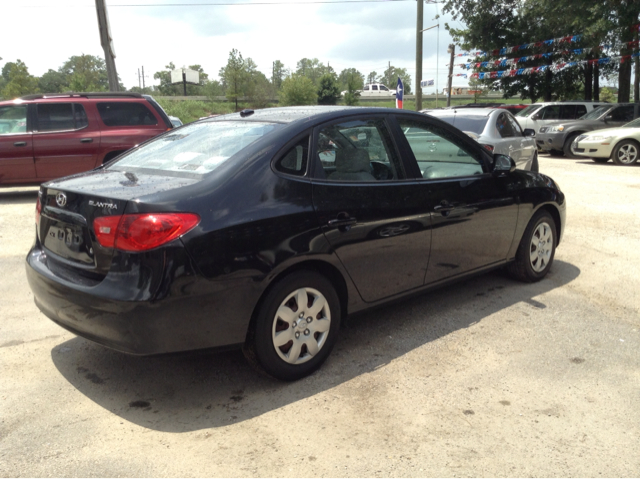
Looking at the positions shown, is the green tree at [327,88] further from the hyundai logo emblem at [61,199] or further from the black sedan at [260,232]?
the hyundai logo emblem at [61,199]

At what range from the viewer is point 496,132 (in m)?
9.98

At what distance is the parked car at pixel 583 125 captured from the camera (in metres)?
18.7

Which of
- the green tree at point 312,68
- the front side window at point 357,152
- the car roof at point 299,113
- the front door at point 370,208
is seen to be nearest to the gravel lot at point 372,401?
the front door at point 370,208

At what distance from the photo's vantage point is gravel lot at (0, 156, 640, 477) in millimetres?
2762

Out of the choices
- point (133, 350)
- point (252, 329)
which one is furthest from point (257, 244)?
point (133, 350)

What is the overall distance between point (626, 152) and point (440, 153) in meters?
13.4

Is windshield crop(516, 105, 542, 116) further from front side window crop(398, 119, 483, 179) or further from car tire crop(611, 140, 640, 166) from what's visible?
front side window crop(398, 119, 483, 179)

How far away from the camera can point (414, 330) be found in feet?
14.3

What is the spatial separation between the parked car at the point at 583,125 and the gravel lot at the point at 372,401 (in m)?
15.0

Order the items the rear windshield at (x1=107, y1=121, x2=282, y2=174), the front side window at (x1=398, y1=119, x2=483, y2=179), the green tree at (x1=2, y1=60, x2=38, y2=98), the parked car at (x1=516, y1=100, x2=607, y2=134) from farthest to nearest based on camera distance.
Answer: the green tree at (x1=2, y1=60, x2=38, y2=98) → the parked car at (x1=516, y1=100, x2=607, y2=134) → the front side window at (x1=398, y1=119, x2=483, y2=179) → the rear windshield at (x1=107, y1=121, x2=282, y2=174)

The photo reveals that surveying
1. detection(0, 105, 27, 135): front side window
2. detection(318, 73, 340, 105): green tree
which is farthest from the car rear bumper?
detection(318, 73, 340, 105): green tree

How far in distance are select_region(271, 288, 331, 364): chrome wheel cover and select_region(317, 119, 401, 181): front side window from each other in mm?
756

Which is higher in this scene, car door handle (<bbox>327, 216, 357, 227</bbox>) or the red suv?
the red suv

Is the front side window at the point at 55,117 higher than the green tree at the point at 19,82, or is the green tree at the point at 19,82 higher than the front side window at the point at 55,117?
the green tree at the point at 19,82
